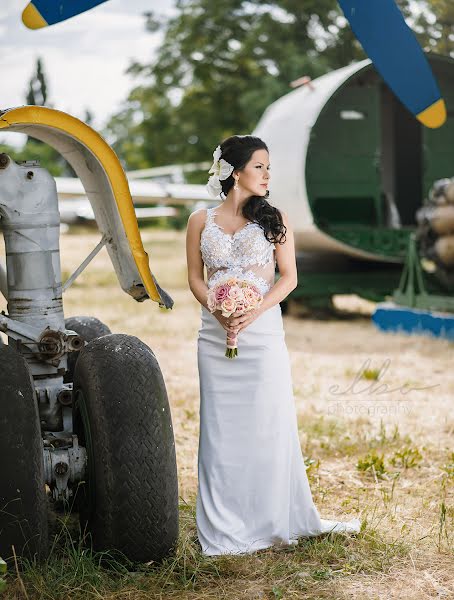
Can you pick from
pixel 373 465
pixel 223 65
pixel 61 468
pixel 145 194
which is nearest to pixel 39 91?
pixel 61 468

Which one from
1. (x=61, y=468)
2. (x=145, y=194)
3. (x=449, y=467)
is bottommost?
(x=449, y=467)

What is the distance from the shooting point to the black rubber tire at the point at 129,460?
2918mm

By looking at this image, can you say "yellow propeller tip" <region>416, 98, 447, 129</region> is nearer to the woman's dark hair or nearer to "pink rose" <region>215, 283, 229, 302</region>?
the woman's dark hair

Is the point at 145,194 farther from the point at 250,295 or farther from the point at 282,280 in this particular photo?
the point at 250,295

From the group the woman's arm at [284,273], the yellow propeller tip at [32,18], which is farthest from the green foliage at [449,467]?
the yellow propeller tip at [32,18]

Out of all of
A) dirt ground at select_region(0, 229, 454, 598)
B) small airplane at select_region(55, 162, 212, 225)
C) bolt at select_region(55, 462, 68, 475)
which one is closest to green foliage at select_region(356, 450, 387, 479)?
dirt ground at select_region(0, 229, 454, 598)

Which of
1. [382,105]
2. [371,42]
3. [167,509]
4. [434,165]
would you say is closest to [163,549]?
[167,509]

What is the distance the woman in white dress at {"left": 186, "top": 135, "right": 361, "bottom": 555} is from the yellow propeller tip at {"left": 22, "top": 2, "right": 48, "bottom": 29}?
854mm

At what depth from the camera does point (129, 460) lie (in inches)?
115

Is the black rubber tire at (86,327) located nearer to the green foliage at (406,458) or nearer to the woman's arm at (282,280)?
the woman's arm at (282,280)

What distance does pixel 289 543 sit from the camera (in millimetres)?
3377

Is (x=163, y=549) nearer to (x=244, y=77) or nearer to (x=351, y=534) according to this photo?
(x=351, y=534)

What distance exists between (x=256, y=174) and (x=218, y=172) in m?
0.18

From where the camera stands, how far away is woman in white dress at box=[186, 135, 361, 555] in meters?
3.37
